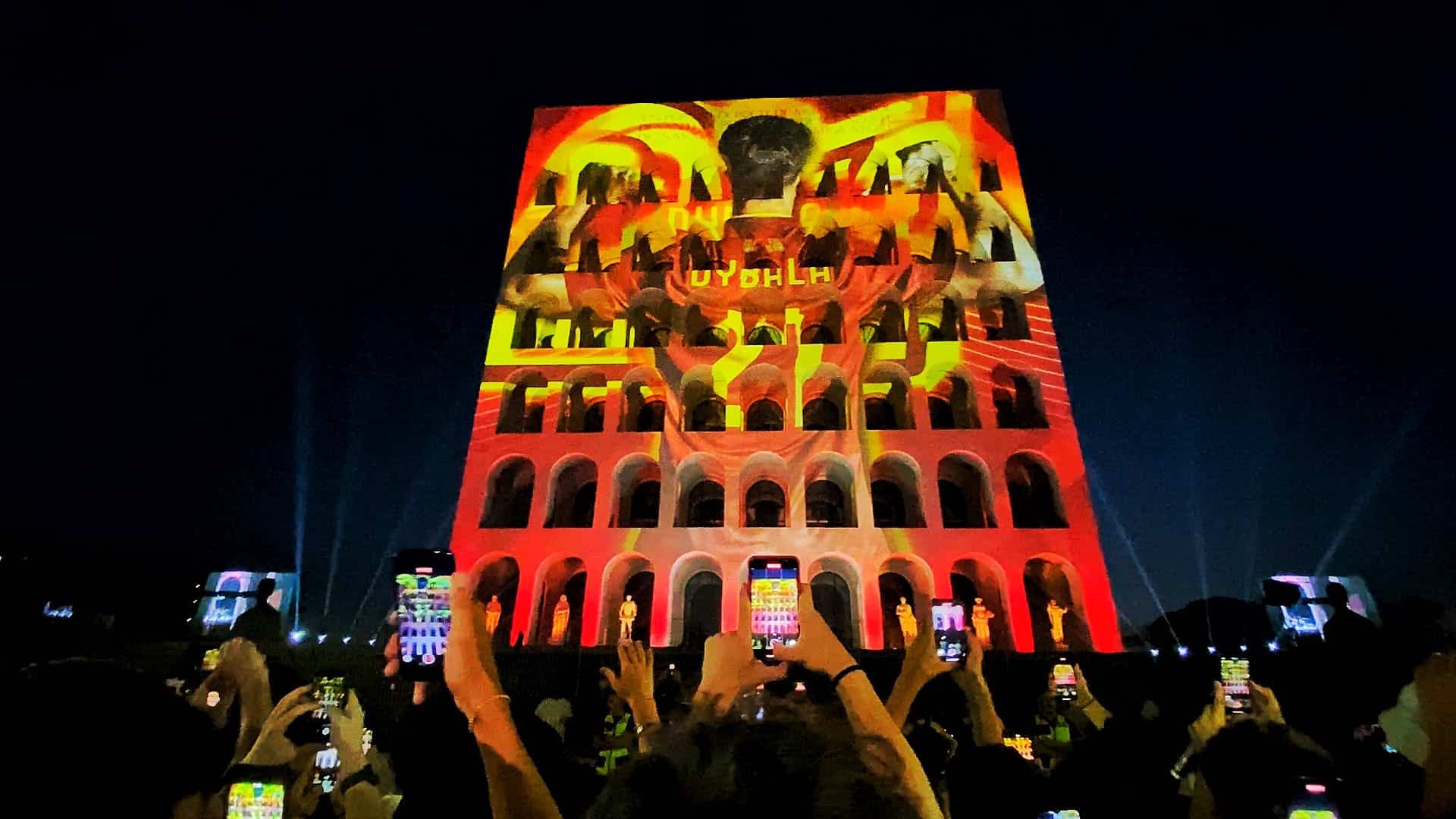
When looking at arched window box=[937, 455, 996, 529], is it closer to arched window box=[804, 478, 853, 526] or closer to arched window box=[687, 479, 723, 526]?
arched window box=[804, 478, 853, 526]

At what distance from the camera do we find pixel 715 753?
4.49 feet

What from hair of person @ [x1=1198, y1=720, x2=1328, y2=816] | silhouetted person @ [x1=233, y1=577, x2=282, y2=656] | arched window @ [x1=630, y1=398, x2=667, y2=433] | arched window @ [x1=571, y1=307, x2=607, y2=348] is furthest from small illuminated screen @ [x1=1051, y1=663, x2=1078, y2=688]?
arched window @ [x1=571, y1=307, x2=607, y2=348]

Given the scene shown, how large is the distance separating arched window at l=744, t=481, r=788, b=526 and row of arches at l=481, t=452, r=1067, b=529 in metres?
0.03

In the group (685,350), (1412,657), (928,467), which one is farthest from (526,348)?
(1412,657)

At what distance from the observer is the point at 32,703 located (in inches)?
68.1

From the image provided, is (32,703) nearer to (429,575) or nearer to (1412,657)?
(429,575)

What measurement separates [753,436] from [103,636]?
62.1 feet

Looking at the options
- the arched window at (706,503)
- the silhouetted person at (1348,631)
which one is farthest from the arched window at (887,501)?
the silhouetted person at (1348,631)

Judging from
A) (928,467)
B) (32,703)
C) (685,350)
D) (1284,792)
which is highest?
(685,350)

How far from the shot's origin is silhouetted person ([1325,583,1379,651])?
781cm

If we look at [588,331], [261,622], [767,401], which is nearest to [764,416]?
[767,401]

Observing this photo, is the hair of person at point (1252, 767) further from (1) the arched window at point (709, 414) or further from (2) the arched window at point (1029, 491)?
(1) the arched window at point (709, 414)

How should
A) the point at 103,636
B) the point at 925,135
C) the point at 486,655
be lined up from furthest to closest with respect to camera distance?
the point at 925,135 < the point at 103,636 < the point at 486,655

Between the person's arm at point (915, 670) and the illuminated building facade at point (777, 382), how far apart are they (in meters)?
16.3
